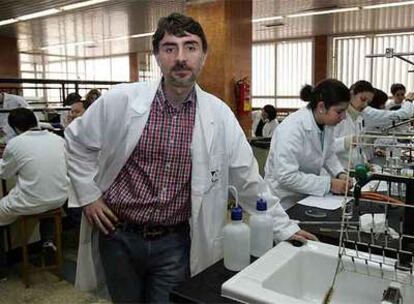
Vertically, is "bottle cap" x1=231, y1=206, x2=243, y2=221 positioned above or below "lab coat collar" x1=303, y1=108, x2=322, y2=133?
below

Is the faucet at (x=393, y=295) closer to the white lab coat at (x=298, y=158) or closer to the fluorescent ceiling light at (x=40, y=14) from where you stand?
the white lab coat at (x=298, y=158)

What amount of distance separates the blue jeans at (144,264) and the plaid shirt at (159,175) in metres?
0.07

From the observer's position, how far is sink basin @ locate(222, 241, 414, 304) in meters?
0.95

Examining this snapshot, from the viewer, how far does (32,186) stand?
2514 millimetres

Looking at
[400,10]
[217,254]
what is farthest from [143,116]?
[400,10]

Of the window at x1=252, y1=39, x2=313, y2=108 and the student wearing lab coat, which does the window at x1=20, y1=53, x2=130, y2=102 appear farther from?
the student wearing lab coat

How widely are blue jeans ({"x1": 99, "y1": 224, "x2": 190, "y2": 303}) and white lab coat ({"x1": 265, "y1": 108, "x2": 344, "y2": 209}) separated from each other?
0.72 metres

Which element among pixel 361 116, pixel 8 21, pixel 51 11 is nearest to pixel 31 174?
pixel 361 116

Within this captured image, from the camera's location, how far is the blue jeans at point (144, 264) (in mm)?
1234

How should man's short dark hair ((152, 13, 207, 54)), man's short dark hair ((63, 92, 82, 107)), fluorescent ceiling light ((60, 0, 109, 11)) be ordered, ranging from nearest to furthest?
1. man's short dark hair ((152, 13, 207, 54))
2. man's short dark hair ((63, 92, 82, 107))
3. fluorescent ceiling light ((60, 0, 109, 11))

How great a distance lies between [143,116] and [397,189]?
91cm

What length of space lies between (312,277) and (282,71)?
8.11 m

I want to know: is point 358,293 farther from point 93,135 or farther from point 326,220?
point 93,135

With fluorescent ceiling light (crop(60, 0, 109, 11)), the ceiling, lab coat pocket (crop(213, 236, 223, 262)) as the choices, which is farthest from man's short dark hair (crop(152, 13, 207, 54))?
fluorescent ceiling light (crop(60, 0, 109, 11))
